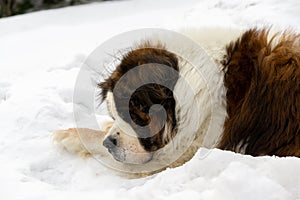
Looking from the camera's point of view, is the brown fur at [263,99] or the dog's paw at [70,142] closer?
the brown fur at [263,99]

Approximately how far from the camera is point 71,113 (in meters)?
3.94

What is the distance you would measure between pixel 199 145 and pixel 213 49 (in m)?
0.51

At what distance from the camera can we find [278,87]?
108 inches

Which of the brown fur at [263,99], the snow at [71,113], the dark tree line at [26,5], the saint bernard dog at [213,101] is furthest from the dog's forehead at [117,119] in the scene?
the dark tree line at [26,5]

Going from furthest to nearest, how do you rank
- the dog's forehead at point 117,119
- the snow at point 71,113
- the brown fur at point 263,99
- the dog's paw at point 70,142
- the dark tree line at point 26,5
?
the dark tree line at point 26,5, the dog's paw at point 70,142, the dog's forehead at point 117,119, the brown fur at point 263,99, the snow at point 71,113

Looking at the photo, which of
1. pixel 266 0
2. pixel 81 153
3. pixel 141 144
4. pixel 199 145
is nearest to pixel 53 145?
pixel 81 153

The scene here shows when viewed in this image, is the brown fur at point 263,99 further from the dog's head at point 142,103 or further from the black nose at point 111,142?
the black nose at point 111,142

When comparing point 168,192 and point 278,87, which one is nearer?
point 168,192

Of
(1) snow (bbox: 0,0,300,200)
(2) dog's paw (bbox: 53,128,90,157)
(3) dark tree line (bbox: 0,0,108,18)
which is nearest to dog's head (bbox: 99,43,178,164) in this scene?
(1) snow (bbox: 0,0,300,200)

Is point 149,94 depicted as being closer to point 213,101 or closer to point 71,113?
point 213,101

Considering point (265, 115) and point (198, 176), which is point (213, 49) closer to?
point (265, 115)

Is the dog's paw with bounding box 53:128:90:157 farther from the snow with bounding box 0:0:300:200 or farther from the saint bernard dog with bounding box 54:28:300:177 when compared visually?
the saint bernard dog with bounding box 54:28:300:177

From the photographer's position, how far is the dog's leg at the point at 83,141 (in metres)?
3.40

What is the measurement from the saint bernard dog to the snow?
0.25 meters
